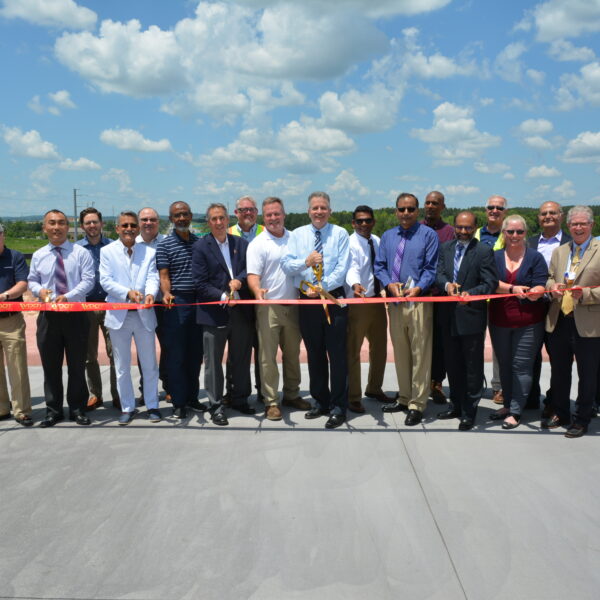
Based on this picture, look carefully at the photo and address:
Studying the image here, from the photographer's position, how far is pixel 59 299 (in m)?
5.08

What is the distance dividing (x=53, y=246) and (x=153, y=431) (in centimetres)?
211

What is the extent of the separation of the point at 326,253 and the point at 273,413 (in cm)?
171

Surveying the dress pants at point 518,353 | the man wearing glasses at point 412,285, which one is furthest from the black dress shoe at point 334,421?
the dress pants at point 518,353

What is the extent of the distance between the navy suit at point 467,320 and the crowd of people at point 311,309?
0.5 inches

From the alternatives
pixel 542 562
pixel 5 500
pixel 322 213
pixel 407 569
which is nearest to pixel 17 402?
pixel 5 500

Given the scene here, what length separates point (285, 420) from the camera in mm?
5250

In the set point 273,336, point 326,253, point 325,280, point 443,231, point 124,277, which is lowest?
point 273,336

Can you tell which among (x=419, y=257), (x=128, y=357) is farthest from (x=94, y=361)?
(x=419, y=257)

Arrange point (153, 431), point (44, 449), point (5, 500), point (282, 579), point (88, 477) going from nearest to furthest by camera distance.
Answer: point (282, 579) < point (5, 500) < point (88, 477) < point (44, 449) < point (153, 431)

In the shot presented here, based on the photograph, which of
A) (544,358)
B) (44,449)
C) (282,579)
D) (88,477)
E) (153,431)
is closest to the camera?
(282,579)

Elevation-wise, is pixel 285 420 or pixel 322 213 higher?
pixel 322 213

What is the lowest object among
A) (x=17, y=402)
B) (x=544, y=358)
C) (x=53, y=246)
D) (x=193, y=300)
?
(x=544, y=358)

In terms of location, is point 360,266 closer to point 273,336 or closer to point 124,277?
point 273,336

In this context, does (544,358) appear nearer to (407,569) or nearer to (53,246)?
(407,569)
